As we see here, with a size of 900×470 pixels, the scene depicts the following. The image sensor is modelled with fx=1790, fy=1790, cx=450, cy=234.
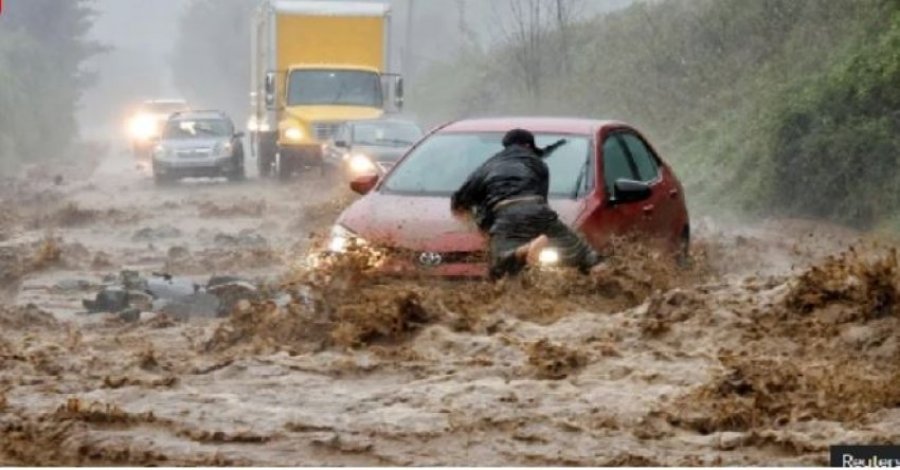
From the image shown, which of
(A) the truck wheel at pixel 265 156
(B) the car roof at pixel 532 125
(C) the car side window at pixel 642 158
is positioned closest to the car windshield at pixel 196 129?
(A) the truck wheel at pixel 265 156

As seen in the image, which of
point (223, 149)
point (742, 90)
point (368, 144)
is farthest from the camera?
point (223, 149)

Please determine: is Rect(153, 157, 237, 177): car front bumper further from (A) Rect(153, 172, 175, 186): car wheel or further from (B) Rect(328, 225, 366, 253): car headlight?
(B) Rect(328, 225, 366, 253): car headlight

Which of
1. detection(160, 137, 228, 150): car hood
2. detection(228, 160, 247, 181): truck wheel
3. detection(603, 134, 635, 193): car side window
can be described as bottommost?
detection(603, 134, 635, 193): car side window

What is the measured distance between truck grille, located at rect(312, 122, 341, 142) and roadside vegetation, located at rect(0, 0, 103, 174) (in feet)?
49.6

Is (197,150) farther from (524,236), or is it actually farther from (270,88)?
(524,236)

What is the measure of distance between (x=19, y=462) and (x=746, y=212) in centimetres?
1840

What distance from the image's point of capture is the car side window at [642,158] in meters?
13.3

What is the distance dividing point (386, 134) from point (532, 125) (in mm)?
16392

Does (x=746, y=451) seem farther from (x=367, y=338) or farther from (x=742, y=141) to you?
(x=742, y=141)

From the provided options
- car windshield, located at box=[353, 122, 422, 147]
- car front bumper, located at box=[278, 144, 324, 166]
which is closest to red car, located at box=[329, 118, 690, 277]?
car windshield, located at box=[353, 122, 422, 147]

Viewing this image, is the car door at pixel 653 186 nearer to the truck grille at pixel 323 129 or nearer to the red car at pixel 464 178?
the red car at pixel 464 178

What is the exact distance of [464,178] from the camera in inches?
480

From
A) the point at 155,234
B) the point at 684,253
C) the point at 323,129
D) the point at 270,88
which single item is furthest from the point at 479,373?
the point at 270,88

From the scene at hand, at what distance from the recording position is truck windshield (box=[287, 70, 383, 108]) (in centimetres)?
3312
